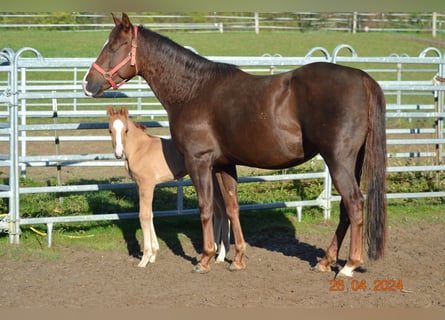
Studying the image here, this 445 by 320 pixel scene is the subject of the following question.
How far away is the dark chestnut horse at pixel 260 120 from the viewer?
568 centimetres

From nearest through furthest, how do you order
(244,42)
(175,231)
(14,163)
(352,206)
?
1. (352,206)
2. (14,163)
3. (175,231)
4. (244,42)

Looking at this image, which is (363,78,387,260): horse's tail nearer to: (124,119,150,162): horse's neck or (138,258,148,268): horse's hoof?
(138,258,148,268): horse's hoof

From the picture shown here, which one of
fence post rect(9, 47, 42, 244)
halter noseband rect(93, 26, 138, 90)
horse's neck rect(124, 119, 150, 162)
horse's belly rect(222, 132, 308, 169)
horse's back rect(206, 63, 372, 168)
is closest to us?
horse's back rect(206, 63, 372, 168)

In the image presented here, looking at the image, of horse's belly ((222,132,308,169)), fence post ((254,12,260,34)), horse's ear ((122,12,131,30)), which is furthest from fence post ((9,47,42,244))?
fence post ((254,12,260,34))

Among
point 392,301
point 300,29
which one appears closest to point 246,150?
point 392,301

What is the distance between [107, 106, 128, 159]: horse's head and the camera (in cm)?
633

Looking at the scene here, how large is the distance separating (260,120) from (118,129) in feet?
4.54

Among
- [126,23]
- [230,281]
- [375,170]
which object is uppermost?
[126,23]

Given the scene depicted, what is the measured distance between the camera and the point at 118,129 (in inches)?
252

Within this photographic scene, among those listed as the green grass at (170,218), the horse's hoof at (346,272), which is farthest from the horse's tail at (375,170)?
the green grass at (170,218)

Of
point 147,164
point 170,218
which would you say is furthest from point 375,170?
point 170,218

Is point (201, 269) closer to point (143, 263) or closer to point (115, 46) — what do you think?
point (143, 263)

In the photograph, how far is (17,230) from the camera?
23.6ft

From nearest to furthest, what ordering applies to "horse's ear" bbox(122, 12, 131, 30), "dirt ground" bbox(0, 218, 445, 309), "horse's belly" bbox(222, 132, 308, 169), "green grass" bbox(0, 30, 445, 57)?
"dirt ground" bbox(0, 218, 445, 309)
"horse's belly" bbox(222, 132, 308, 169)
"horse's ear" bbox(122, 12, 131, 30)
"green grass" bbox(0, 30, 445, 57)
